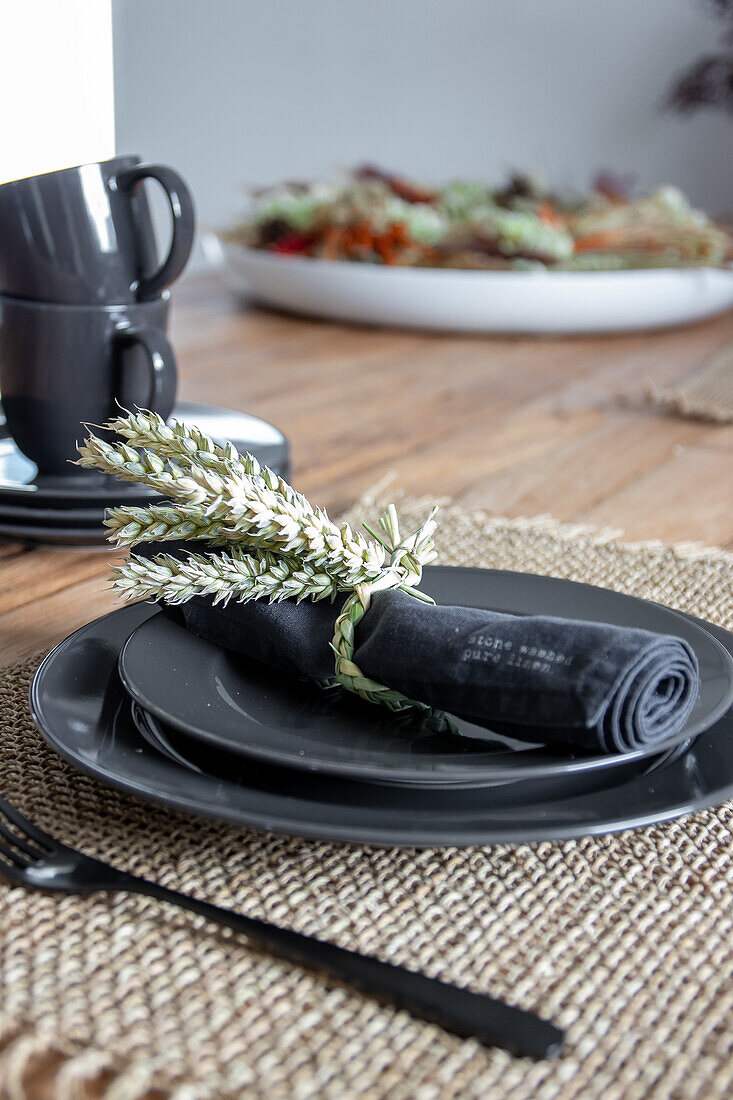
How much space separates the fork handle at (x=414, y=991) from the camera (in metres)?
0.35

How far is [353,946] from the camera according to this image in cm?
40

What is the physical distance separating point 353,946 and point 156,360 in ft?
1.66

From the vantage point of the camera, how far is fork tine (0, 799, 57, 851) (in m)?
0.43

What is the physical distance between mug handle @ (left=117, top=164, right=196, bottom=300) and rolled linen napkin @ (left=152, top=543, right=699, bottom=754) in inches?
16.0

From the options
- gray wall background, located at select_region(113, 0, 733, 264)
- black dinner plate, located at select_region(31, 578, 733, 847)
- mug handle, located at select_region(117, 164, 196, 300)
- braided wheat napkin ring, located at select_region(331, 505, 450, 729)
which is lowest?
black dinner plate, located at select_region(31, 578, 733, 847)

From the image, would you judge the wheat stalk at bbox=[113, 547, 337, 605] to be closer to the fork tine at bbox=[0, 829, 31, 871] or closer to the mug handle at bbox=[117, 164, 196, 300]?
the fork tine at bbox=[0, 829, 31, 871]

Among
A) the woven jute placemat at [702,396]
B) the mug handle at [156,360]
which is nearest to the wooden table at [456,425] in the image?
the woven jute placemat at [702,396]

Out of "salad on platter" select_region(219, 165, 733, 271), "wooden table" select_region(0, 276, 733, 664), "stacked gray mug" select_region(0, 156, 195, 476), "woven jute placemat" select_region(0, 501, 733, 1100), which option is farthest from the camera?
"salad on platter" select_region(219, 165, 733, 271)

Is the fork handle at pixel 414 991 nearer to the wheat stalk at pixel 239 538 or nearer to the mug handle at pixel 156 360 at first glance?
the wheat stalk at pixel 239 538

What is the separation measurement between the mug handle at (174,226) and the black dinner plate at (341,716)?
0.36 m

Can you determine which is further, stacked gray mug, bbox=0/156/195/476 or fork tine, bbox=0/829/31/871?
stacked gray mug, bbox=0/156/195/476

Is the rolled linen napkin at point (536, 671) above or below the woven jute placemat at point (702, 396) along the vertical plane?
above

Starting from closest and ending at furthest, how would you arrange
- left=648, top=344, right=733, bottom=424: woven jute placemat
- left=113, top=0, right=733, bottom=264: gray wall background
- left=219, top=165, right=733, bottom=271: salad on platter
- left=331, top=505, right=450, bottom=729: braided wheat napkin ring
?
1. left=331, top=505, right=450, bottom=729: braided wheat napkin ring
2. left=648, top=344, right=733, bottom=424: woven jute placemat
3. left=219, top=165, right=733, bottom=271: salad on platter
4. left=113, top=0, right=733, bottom=264: gray wall background

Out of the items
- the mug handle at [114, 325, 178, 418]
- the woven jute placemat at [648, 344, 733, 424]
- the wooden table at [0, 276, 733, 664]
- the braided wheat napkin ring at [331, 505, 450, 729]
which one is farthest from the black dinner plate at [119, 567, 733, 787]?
the woven jute placemat at [648, 344, 733, 424]
